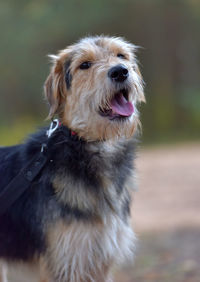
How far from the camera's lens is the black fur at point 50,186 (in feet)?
13.8

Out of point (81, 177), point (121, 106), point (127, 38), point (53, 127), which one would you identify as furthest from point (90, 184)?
point (127, 38)

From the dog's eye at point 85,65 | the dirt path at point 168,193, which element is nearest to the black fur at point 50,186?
the dog's eye at point 85,65

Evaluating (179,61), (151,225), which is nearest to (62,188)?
(151,225)

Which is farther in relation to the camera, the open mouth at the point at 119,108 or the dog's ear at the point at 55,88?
the dog's ear at the point at 55,88

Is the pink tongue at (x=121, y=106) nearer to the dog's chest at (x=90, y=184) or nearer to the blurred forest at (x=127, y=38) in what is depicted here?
the dog's chest at (x=90, y=184)

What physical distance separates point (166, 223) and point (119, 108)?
4273mm

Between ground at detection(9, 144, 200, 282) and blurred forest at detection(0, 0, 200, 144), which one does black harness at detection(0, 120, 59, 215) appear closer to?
ground at detection(9, 144, 200, 282)

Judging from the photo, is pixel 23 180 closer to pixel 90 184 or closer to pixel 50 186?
pixel 50 186

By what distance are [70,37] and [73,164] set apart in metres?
21.1

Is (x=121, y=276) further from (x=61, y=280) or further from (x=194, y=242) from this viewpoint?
(x=61, y=280)

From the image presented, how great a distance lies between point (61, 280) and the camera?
423 centimetres

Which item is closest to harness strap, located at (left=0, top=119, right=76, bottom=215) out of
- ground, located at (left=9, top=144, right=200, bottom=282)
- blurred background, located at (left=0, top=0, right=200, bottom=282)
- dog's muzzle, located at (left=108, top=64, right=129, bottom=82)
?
dog's muzzle, located at (left=108, top=64, right=129, bottom=82)

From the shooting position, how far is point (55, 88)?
14.5ft

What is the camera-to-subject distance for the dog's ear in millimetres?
4398
